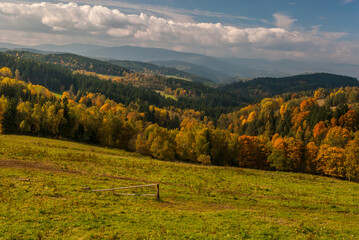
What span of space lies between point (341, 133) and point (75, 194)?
119070 millimetres

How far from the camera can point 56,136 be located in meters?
81.1

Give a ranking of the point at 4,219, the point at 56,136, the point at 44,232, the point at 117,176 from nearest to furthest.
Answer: the point at 44,232, the point at 4,219, the point at 117,176, the point at 56,136

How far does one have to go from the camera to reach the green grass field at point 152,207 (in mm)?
15586

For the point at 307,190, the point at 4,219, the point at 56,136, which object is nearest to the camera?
the point at 4,219

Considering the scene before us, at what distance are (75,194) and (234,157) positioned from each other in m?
67.6

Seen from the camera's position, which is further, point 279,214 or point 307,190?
point 307,190

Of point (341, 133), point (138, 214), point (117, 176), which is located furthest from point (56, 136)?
point (341, 133)

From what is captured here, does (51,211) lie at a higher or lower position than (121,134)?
higher

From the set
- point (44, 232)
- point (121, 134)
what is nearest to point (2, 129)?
point (121, 134)

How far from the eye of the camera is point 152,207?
20859mm

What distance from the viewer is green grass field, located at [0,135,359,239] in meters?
15.6

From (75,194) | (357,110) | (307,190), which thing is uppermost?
(357,110)

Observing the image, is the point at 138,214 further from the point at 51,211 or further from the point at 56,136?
the point at 56,136

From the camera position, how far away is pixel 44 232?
14242mm
